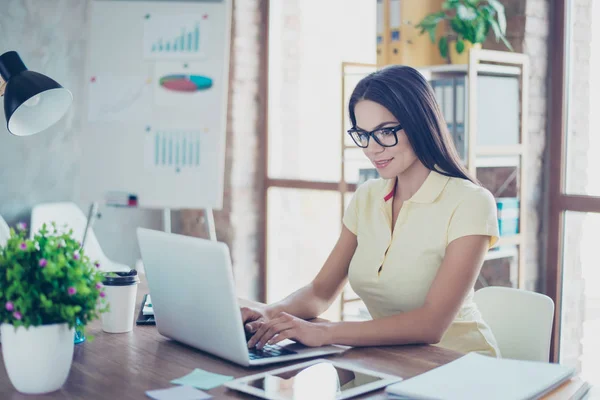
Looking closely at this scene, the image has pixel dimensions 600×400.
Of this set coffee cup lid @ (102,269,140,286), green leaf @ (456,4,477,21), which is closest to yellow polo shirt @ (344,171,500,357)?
coffee cup lid @ (102,269,140,286)

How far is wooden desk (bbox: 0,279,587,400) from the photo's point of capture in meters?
1.30

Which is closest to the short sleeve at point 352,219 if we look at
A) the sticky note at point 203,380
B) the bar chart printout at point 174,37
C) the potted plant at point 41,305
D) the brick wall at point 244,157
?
the sticky note at point 203,380

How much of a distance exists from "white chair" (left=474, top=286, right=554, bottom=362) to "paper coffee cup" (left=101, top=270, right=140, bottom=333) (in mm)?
927

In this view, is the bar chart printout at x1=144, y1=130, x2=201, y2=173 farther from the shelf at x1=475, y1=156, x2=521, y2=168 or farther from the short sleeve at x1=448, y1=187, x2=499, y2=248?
the short sleeve at x1=448, y1=187, x2=499, y2=248

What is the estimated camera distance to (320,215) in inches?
169

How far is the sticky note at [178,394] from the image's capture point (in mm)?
1257

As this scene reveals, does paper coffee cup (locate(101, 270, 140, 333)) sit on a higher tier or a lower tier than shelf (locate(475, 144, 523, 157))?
lower

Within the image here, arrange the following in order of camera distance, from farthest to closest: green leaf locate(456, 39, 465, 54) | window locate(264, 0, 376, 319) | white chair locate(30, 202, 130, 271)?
window locate(264, 0, 376, 319)
white chair locate(30, 202, 130, 271)
green leaf locate(456, 39, 465, 54)

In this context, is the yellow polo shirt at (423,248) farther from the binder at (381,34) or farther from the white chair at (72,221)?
the white chair at (72,221)

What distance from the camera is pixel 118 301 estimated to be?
1692 millimetres

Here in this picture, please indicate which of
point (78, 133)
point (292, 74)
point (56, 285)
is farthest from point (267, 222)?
point (56, 285)

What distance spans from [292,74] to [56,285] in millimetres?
3332

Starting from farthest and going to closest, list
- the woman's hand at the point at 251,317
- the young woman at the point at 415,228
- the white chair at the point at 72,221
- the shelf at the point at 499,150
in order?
1. the white chair at the point at 72,221
2. the shelf at the point at 499,150
3. the young woman at the point at 415,228
4. the woman's hand at the point at 251,317

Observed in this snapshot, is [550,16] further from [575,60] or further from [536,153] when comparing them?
[536,153]
